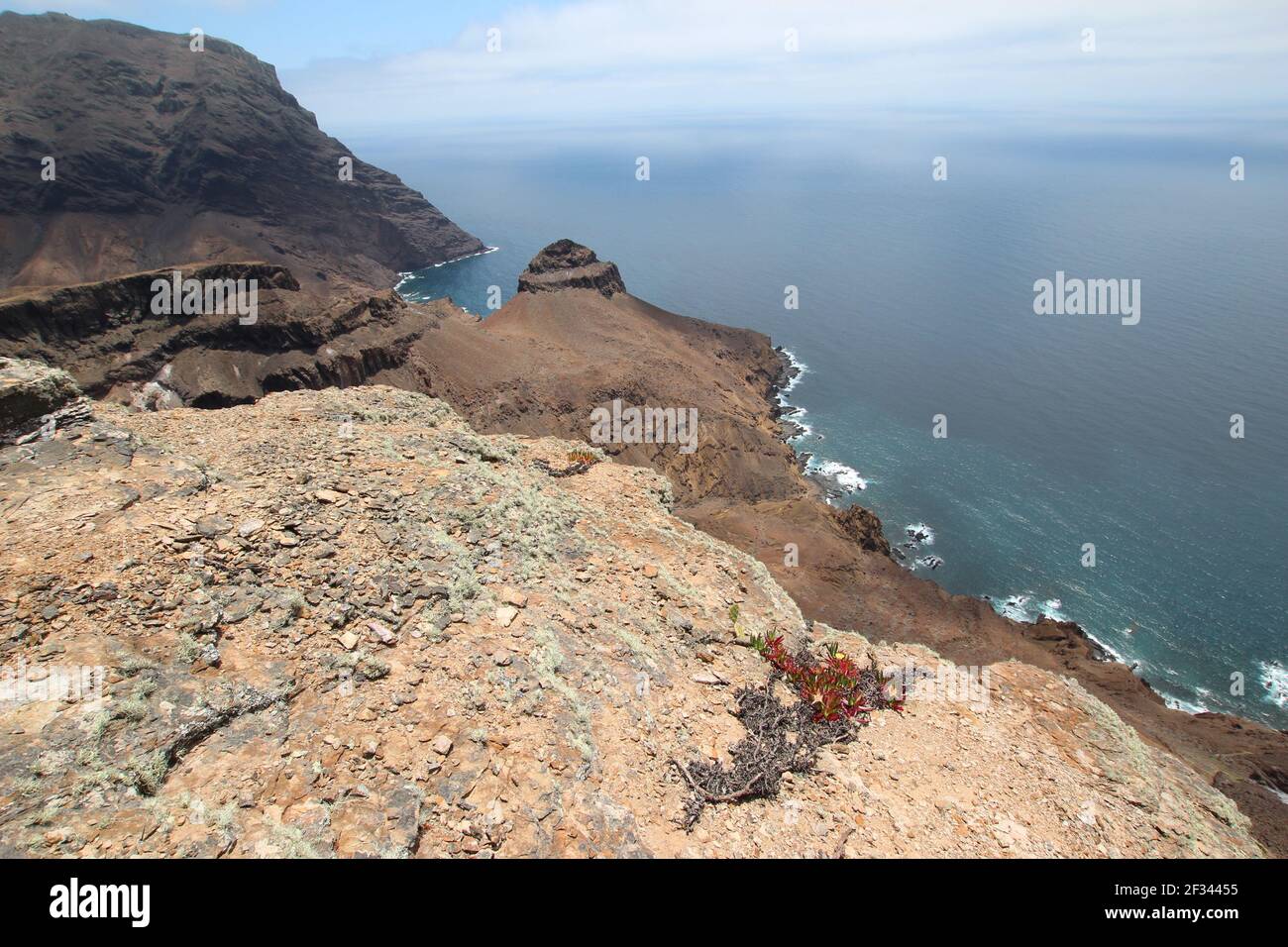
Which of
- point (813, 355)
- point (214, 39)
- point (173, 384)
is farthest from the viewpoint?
point (214, 39)

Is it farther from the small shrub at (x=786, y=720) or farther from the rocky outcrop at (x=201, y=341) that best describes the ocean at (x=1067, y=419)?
the rocky outcrop at (x=201, y=341)

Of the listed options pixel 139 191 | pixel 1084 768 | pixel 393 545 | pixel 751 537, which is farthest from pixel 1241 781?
pixel 139 191

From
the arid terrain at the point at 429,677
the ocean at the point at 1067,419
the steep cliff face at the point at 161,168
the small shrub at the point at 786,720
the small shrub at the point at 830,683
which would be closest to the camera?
the arid terrain at the point at 429,677

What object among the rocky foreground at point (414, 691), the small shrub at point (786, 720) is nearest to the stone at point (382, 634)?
the rocky foreground at point (414, 691)

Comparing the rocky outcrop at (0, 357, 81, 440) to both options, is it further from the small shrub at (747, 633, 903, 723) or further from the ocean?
the ocean

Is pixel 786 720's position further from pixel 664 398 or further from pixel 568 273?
pixel 568 273

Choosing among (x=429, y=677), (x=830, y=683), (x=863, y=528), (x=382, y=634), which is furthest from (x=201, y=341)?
(x=830, y=683)
